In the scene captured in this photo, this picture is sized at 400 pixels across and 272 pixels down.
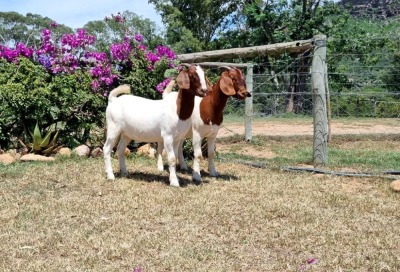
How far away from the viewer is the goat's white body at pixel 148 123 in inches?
262

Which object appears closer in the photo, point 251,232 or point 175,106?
point 251,232

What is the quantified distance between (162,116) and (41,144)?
347 cm

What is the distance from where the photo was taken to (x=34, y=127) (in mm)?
9500

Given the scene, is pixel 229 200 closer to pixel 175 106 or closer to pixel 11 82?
pixel 175 106

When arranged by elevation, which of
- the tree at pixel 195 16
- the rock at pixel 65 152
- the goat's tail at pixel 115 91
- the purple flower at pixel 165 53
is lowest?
the rock at pixel 65 152

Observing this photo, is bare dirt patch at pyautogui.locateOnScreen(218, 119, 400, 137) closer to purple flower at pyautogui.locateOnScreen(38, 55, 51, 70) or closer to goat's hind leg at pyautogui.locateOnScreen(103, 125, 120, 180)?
purple flower at pyautogui.locateOnScreen(38, 55, 51, 70)

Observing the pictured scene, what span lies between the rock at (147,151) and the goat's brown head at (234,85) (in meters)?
2.92

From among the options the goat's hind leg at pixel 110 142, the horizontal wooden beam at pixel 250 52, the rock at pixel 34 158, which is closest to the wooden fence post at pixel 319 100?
the horizontal wooden beam at pixel 250 52

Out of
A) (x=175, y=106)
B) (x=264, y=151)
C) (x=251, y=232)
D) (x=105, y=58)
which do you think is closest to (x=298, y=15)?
(x=264, y=151)

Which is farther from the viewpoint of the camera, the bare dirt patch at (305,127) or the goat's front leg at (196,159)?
the bare dirt patch at (305,127)

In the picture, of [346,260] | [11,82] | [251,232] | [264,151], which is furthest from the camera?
[264,151]

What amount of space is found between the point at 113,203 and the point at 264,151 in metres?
6.19

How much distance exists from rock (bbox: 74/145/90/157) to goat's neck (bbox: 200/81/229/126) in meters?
3.11

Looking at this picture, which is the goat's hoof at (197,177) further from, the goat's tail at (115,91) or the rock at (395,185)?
the rock at (395,185)
